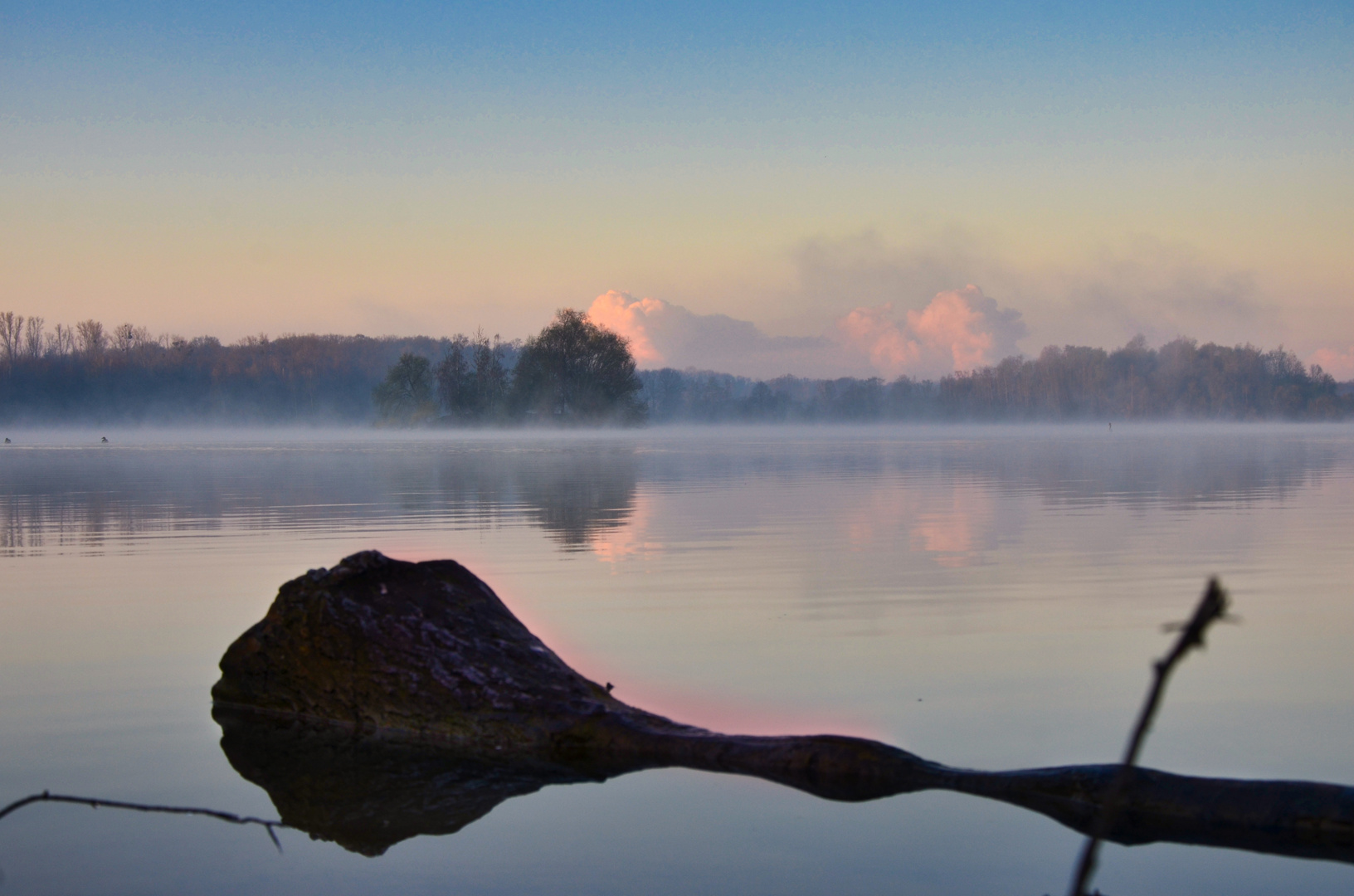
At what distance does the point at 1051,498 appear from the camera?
21875mm

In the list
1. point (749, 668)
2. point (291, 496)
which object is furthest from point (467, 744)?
point (291, 496)

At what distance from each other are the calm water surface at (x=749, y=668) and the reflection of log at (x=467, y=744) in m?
0.17

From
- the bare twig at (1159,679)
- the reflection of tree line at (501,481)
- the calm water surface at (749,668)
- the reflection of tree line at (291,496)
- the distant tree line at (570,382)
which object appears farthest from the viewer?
the distant tree line at (570,382)

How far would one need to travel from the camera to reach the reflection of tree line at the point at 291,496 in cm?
1777

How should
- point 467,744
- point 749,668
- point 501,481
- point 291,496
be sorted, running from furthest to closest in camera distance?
1. point 501,481
2. point 291,496
3. point 749,668
4. point 467,744

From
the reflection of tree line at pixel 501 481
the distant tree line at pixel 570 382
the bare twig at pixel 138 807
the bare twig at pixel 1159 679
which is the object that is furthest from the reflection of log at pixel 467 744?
the distant tree line at pixel 570 382

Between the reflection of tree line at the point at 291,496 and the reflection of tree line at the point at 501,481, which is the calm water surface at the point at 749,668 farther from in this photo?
the reflection of tree line at the point at 501,481

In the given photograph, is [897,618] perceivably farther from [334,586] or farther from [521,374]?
[521,374]

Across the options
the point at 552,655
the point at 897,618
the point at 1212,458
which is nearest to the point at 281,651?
the point at 552,655

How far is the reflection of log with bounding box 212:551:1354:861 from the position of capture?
15.3 feet

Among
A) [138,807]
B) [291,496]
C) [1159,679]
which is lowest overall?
[291,496]

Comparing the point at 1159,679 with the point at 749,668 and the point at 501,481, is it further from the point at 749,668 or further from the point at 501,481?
the point at 501,481

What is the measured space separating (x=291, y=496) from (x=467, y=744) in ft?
63.1

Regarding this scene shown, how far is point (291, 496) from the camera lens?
2405 centimetres
